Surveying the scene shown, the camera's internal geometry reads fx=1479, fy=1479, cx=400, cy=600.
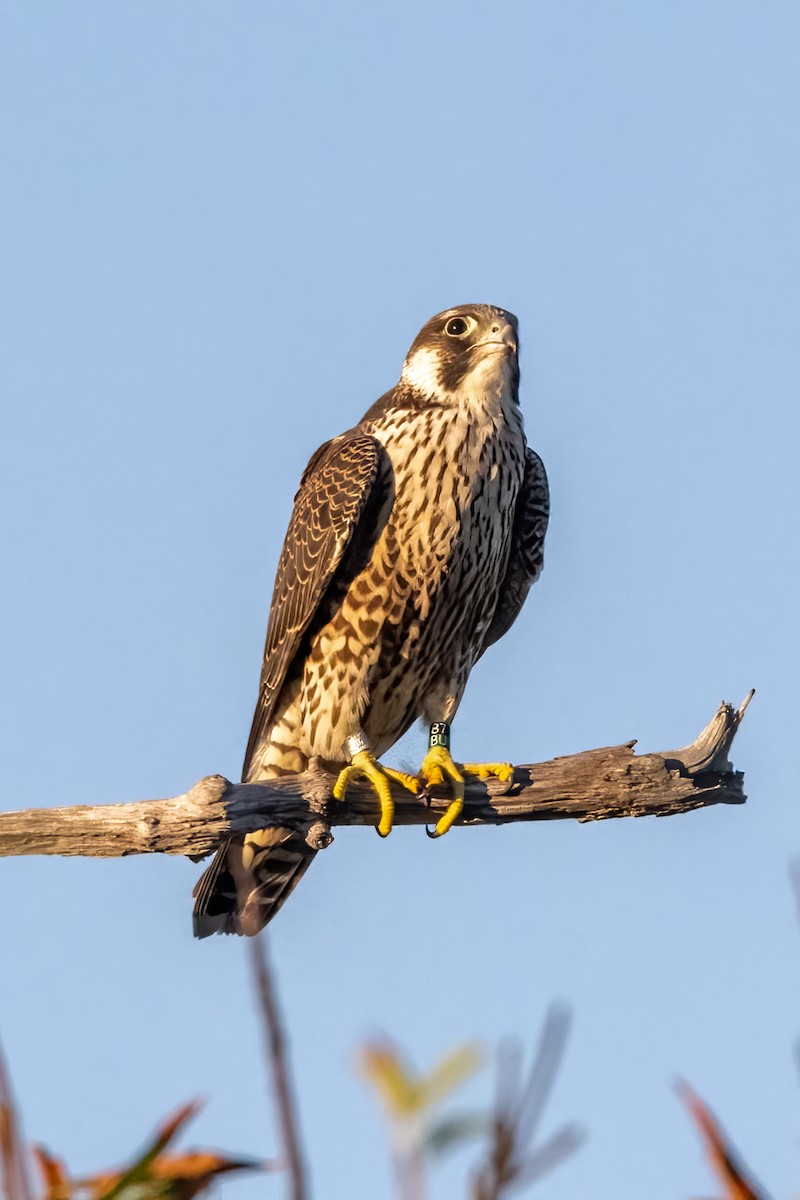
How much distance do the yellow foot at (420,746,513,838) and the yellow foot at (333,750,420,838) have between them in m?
0.09

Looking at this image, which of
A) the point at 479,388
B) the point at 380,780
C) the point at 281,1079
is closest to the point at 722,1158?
the point at 281,1079

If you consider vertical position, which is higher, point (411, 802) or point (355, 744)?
point (355, 744)

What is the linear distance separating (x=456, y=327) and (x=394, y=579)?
4.03 feet

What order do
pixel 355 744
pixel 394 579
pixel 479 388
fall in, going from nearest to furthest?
pixel 394 579
pixel 355 744
pixel 479 388

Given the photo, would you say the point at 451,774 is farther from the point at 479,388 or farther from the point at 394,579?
the point at 479,388

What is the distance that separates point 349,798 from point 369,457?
1373mm

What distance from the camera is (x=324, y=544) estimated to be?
19.1ft

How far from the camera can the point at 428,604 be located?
18.9 feet

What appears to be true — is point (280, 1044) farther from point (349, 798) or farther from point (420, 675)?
point (420, 675)

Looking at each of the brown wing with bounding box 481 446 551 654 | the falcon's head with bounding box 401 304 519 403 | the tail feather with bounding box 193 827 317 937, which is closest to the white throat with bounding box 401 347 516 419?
the falcon's head with bounding box 401 304 519 403

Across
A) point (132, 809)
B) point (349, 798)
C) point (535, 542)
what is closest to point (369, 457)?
point (535, 542)

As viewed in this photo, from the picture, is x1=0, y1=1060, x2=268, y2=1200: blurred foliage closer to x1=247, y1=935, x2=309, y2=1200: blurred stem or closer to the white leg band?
x1=247, y1=935, x2=309, y2=1200: blurred stem

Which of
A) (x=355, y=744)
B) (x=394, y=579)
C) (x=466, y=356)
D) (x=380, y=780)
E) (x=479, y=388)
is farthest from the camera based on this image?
(x=466, y=356)

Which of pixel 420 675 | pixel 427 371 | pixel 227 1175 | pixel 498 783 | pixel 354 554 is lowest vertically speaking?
pixel 227 1175
